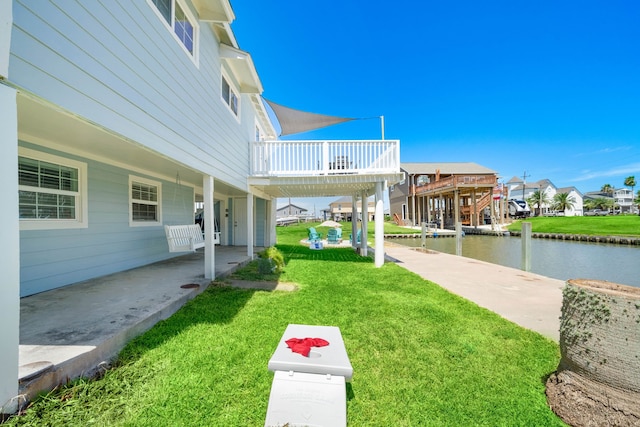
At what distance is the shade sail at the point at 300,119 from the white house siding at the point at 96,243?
459 cm

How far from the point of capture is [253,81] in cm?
805

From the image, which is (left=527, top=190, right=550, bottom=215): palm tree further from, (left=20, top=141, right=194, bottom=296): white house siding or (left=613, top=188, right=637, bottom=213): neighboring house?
(left=20, top=141, right=194, bottom=296): white house siding

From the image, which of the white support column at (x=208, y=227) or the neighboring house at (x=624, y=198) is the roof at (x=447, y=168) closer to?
the white support column at (x=208, y=227)

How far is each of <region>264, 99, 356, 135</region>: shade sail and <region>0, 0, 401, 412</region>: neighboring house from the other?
3.87 ft

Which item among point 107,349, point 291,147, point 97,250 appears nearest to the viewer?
point 107,349

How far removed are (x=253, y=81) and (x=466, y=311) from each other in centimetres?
803

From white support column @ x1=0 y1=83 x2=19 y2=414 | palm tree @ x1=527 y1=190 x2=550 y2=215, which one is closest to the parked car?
palm tree @ x1=527 y1=190 x2=550 y2=215

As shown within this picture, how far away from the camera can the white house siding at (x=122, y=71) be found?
2.02 metres

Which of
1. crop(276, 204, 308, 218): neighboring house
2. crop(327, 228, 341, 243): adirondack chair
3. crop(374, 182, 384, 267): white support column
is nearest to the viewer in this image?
crop(374, 182, 384, 267): white support column

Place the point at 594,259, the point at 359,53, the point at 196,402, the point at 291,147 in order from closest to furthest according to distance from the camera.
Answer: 1. the point at 196,402
2. the point at 291,147
3. the point at 594,259
4. the point at 359,53

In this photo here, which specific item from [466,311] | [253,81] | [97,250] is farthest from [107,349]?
[253,81]

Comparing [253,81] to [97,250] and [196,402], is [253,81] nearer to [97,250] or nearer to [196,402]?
[97,250]

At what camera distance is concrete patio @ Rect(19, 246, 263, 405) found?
6.97 feet

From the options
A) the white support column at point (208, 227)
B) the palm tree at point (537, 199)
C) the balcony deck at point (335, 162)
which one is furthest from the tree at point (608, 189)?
the white support column at point (208, 227)
